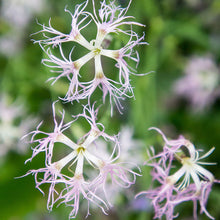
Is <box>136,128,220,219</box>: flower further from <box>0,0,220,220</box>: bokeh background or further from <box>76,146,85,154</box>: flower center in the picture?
<box>0,0,220,220</box>: bokeh background

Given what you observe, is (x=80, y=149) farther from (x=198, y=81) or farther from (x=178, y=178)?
(x=198, y=81)

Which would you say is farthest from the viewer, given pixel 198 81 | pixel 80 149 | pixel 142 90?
pixel 198 81

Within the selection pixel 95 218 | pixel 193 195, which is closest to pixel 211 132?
pixel 95 218

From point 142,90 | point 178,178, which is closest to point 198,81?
point 142,90

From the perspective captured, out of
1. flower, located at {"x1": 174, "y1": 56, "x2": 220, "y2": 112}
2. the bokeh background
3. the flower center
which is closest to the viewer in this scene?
the flower center

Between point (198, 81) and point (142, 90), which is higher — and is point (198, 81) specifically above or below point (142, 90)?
below

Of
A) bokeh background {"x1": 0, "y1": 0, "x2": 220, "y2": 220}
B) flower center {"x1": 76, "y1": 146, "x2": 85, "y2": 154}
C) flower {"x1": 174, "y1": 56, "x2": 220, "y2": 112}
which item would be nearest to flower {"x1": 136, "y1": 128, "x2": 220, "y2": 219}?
flower center {"x1": 76, "y1": 146, "x2": 85, "y2": 154}

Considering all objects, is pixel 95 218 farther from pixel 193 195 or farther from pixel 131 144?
pixel 193 195

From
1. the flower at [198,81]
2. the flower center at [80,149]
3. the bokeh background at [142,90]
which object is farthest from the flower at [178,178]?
the flower at [198,81]
